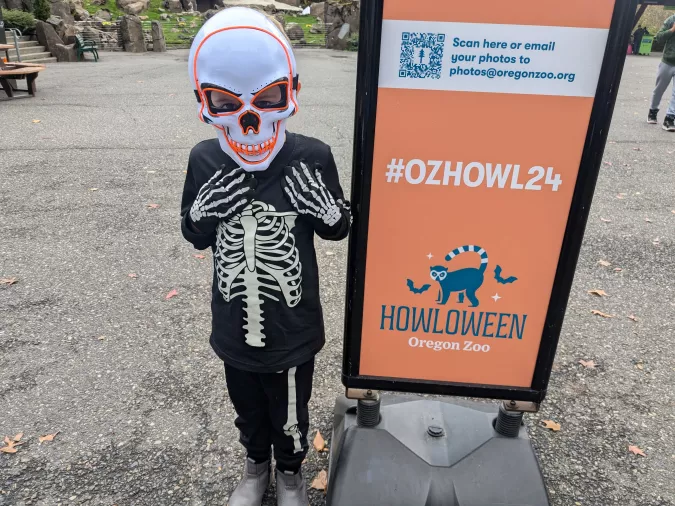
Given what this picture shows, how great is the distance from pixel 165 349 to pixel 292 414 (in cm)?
150

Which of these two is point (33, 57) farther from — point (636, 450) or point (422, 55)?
point (636, 450)

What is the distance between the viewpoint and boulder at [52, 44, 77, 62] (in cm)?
1652

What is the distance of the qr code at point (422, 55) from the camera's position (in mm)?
1546

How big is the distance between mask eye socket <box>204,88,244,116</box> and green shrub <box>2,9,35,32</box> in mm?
18408

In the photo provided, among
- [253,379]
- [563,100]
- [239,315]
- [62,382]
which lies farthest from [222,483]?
[563,100]

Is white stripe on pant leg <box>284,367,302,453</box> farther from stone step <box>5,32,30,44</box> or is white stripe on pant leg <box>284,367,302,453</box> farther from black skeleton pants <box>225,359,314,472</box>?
stone step <box>5,32,30,44</box>

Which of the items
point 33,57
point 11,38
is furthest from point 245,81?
point 11,38

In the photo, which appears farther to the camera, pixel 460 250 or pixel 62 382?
pixel 62 382

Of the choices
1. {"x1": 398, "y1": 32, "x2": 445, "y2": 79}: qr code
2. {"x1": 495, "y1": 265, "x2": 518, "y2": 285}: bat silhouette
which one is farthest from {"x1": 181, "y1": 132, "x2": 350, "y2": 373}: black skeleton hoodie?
{"x1": 495, "y1": 265, "x2": 518, "y2": 285}: bat silhouette

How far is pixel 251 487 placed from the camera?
7.43 ft

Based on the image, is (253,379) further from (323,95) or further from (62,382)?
(323,95)

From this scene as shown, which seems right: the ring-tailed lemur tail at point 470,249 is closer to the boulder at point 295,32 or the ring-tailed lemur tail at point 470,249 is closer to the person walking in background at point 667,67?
the person walking in background at point 667,67

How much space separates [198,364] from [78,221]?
2547mm

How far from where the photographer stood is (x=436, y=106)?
1.63m
